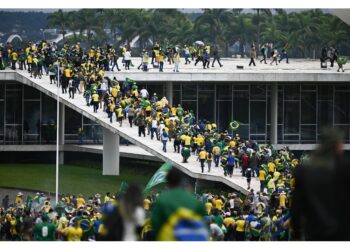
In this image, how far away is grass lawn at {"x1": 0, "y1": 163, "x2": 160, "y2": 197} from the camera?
1734 inches

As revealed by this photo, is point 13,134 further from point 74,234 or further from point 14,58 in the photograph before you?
point 74,234

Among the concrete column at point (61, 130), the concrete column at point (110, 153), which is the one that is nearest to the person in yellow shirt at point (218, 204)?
the concrete column at point (110, 153)

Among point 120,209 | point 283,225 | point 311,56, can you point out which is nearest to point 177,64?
point 311,56

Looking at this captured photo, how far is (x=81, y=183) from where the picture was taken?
4494 cm

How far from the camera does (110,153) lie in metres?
47.2

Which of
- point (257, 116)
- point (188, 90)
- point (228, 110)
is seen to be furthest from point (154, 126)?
point (257, 116)

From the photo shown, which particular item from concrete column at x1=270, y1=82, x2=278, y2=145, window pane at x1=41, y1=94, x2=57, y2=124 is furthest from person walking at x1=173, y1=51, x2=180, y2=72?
window pane at x1=41, y1=94, x2=57, y2=124

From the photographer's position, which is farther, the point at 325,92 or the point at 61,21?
the point at 61,21

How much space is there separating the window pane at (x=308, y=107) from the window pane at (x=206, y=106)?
3.44m

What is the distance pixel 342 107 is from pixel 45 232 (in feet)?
109

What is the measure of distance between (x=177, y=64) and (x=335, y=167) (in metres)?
39.5

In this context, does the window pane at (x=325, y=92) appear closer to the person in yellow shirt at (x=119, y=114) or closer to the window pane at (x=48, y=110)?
the window pane at (x=48, y=110)

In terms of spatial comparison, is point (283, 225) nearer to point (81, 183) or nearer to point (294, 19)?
point (81, 183)

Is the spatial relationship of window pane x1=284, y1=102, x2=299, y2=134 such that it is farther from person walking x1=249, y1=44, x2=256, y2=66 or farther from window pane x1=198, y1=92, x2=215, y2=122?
window pane x1=198, y1=92, x2=215, y2=122
